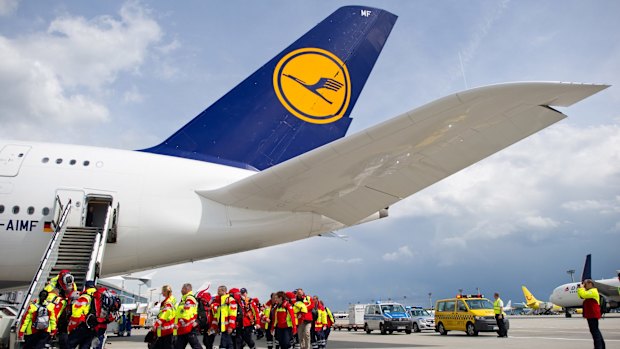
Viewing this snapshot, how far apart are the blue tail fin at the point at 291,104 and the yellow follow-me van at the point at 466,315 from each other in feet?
31.0

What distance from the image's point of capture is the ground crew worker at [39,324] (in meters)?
7.30

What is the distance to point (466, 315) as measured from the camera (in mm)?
17594

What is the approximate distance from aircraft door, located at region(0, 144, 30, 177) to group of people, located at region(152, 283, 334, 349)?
4.68 meters

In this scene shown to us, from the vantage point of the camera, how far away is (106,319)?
6949 millimetres

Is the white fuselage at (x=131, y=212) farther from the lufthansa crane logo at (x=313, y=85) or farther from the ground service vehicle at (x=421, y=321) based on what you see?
the ground service vehicle at (x=421, y=321)

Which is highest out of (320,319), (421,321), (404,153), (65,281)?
(404,153)

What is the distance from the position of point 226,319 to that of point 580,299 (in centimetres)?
4367

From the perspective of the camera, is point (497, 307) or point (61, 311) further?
point (497, 307)

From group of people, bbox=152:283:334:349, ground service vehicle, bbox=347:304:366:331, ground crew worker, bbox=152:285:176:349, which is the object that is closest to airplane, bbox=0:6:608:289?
group of people, bbox=152:283:334:349

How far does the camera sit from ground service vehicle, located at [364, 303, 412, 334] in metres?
20.3

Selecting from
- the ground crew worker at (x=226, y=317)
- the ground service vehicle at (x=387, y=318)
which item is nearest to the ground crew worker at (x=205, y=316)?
the ground crew worker at (x=226, y=317)

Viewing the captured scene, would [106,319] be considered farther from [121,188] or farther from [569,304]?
[569,304]

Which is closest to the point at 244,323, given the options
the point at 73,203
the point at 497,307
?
the point at 73,203

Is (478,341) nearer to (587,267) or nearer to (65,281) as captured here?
(65,281)
